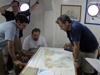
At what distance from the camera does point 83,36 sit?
5.52ft

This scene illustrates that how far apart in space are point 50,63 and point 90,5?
196 cm

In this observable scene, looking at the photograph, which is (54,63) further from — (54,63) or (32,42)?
(32,42)

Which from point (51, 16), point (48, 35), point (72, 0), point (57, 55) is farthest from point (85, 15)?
point (57, 55)

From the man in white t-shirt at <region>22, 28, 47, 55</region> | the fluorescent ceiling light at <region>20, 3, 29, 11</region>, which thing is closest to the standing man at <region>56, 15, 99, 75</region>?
the man in white t-shirt at <region>22, 28, 47, 55</region>

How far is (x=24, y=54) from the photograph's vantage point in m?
2.22

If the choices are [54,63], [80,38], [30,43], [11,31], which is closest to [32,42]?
[30,43]

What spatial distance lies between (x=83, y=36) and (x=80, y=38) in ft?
0.17

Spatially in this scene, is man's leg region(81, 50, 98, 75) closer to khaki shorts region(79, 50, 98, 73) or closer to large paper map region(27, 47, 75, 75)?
khaki shorts region(79, 50, 98, 73)

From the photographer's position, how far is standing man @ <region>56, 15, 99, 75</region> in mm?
1541

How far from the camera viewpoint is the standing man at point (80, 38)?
5.06 feet

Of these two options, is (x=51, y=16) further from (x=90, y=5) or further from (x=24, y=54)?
(x=24, y=54)

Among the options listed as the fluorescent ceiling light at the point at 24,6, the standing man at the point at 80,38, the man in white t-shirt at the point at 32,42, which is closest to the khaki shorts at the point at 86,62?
the standing man at the point at 80,38

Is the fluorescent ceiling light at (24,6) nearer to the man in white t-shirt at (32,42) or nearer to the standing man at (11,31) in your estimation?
the man in white t-shirt at (32,42)

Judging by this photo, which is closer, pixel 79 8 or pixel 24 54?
pixel 24 54
